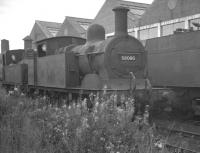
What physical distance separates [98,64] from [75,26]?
3271 cm

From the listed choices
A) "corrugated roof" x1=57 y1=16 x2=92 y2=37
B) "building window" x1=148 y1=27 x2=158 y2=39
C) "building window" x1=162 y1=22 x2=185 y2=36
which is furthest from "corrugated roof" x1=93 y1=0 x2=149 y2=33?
"building window" x1=162 y1=22 x2=185 y2=36

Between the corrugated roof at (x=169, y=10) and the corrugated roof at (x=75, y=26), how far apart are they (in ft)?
44.2

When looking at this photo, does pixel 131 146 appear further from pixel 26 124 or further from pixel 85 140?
pixel 26 124

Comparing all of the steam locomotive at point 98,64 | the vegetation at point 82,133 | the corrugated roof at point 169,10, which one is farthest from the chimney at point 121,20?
the corrugated roof at point 169,10

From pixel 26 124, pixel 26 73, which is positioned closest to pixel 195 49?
pixel 26 124

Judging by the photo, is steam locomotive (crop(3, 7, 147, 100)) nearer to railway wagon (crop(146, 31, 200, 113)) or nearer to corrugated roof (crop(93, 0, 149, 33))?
railway wagon (crop(146, 31, 200, 113))

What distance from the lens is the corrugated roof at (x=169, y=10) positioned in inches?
878

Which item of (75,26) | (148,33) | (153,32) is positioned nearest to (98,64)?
(153,32)

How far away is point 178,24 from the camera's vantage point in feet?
77.6

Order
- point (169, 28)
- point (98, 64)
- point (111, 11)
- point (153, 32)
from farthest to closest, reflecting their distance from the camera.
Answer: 1. point (111, 11)
2. point (153, 32)
3. point (169, 28)
4. point (98, 64)

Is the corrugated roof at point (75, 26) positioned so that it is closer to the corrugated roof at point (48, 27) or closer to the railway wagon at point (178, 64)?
the corrugated roof at point (48, 27)

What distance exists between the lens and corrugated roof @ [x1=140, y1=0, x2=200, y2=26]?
73.2 ft

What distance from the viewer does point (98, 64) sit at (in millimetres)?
8898

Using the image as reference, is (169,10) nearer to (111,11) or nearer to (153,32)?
(153,32)
